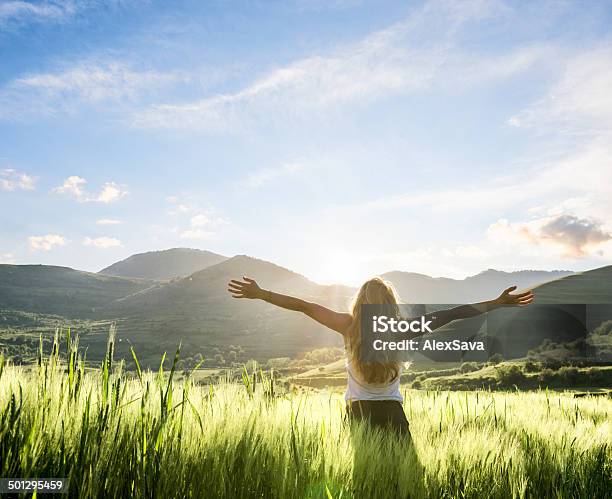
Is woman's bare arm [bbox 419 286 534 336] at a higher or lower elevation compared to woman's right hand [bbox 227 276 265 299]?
lower

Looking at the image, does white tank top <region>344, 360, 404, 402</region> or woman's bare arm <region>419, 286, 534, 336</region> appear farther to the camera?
woman's bare arm <region>419, 286, 534, 336</region>

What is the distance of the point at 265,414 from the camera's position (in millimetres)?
3217

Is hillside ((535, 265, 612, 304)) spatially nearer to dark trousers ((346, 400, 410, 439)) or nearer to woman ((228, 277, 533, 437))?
woman ((228, 277, 533, 437))

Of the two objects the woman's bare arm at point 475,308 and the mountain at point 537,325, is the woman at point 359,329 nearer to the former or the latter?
the woman's bare arm at point 475,308

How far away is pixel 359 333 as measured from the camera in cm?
524

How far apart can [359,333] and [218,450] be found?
2.84 meters

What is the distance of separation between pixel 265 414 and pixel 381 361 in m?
2.16

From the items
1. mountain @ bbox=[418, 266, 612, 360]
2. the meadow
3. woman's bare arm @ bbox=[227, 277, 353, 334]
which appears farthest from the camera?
mountain @ bbox=[418, 266, 612, 360]

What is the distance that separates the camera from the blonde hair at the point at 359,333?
510 cm

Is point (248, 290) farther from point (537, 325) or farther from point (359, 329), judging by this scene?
point (537, 325)

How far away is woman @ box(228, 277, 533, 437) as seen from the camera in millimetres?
4977

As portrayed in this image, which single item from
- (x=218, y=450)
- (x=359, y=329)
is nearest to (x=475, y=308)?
(x=359, y=329)

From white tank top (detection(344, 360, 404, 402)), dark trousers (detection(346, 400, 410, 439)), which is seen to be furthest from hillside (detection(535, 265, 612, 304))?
dark trousers (detection(346, 400, 410, 439))

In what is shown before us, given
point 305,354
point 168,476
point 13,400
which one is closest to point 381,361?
point 168,476
